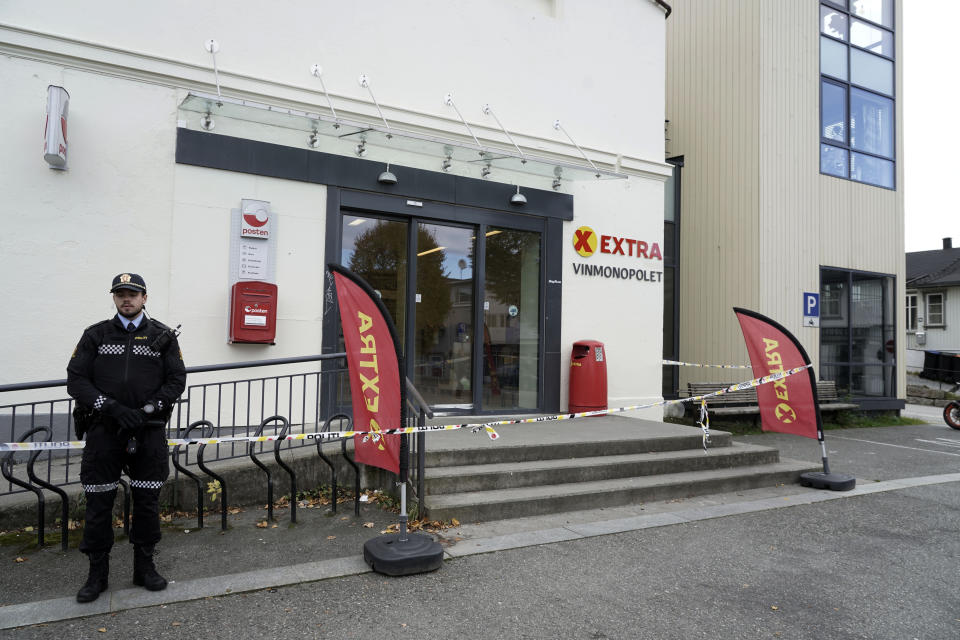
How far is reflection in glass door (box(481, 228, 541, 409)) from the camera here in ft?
29.2

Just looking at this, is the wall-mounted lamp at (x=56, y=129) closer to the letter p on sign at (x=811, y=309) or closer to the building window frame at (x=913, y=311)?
the letter p on sign at (x=811, y=309)

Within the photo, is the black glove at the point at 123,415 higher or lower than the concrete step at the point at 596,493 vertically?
higher

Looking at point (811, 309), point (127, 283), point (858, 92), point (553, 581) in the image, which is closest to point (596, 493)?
point (553, 581)

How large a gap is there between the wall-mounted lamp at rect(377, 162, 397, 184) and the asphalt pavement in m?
4.21

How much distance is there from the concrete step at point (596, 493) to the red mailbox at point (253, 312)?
2700 mm

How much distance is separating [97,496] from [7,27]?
5227 millimetres

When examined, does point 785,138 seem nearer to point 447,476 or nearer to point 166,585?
point 447,476

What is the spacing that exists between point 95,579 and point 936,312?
36.6 metres

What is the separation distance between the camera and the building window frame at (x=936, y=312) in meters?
30.0

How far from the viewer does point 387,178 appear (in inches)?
309

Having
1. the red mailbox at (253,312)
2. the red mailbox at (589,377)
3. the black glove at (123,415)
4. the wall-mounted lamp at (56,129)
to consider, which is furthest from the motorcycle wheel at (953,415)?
the wall-mounted lamp at (56,129)

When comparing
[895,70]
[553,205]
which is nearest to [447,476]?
[553,205]

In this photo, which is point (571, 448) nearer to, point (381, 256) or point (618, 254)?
point (381, 256)

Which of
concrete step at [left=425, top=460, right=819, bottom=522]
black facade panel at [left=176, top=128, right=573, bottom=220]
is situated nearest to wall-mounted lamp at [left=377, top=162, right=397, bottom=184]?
black facade panel at [left=176, top=128, right=573, bottom=220]
